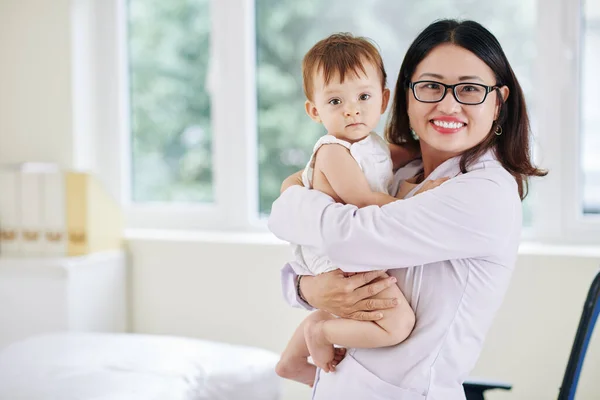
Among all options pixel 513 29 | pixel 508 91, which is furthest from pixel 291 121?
pixel 508 91

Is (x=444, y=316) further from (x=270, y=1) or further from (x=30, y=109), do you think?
(x=30, y=109)

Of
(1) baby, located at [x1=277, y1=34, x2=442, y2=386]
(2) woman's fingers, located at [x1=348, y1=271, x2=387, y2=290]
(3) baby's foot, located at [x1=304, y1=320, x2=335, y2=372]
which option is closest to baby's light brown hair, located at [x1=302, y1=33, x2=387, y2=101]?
(1) baby, located at [x1=277, y1=34, x2=442, y2=386]


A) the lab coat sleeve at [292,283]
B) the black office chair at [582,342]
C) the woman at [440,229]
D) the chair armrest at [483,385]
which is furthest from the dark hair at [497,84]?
the chair armrest at [483,385]

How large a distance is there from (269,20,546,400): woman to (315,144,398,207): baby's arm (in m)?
0.04

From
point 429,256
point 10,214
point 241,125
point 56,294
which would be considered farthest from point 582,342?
point 10,214

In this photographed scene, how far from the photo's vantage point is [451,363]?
1.35 metres

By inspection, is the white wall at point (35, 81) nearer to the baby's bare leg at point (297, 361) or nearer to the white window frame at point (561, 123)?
the baby's bare leg at point (297, 361)

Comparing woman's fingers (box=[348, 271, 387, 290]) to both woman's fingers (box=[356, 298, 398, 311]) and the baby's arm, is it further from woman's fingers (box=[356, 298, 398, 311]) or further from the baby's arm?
the baby's arm

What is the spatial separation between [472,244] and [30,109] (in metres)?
2.38

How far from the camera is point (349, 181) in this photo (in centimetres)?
138

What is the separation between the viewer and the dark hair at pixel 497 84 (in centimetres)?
139

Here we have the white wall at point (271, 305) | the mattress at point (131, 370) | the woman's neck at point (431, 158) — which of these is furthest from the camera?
the white wall at point (271, 305)

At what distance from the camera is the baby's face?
1415 millimetres

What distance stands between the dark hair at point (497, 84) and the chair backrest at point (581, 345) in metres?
0.27
